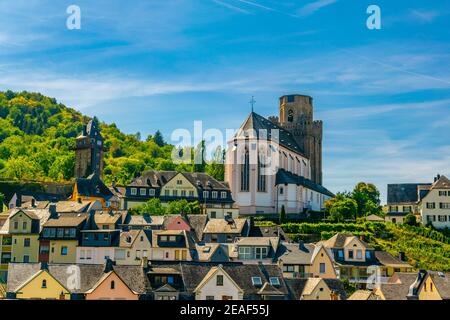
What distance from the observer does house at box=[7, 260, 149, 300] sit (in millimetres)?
42156

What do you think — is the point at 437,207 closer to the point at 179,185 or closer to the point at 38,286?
the point at 179,185

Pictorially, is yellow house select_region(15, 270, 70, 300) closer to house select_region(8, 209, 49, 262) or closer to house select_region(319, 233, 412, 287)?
house select_region(8, 209, 49, 262)

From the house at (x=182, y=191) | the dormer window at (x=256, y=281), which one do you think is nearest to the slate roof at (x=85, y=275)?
the dormer window at (x=256, y=281)

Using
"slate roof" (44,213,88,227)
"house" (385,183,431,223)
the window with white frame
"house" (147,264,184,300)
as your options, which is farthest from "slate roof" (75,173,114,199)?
"house" (147,264,184,300)

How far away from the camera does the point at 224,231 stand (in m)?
68.0

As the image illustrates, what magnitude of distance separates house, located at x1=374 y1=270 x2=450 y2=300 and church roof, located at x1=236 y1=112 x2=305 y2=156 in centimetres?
4738

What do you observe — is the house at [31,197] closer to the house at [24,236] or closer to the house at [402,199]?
the house at [24,236]

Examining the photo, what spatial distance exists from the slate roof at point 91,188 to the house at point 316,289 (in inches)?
1968

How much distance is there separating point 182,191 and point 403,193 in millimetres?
31039

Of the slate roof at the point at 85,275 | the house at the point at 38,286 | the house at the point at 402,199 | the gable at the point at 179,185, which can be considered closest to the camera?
the house at the point at 38,286

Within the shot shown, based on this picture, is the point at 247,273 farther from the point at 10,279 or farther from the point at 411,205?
the point at 411,205

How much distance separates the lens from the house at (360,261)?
2328 inches

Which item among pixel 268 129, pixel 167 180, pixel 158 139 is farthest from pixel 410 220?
pixel 158 139
